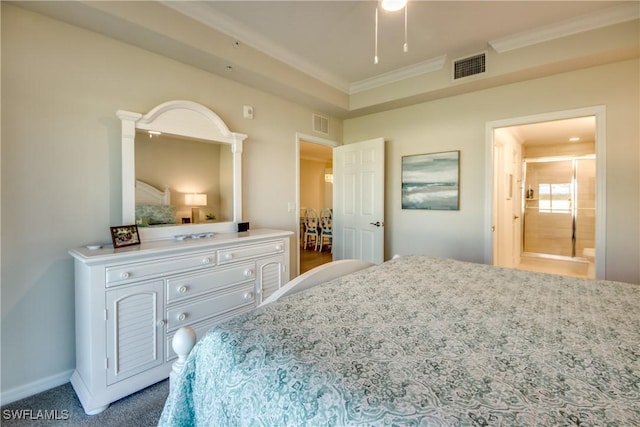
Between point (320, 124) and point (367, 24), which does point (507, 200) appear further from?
point (367, 24)

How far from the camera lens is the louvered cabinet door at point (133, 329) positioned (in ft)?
5.73

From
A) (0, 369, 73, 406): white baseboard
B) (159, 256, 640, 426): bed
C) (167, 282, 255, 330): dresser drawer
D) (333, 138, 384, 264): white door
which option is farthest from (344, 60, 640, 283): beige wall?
(0, 369, 73, 406): white baseboard

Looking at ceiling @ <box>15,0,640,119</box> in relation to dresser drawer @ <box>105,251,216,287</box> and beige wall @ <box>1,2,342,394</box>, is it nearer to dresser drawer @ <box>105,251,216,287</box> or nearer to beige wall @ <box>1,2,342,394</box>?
beige wall @ <box>1,2,342,394</box>

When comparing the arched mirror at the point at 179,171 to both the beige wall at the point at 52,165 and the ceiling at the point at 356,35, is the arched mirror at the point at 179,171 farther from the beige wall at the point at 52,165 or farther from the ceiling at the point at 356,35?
the ceiling at the point at 356,35

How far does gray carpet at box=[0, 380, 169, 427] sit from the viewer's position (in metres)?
1.64

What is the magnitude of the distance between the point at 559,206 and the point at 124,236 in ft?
25.0

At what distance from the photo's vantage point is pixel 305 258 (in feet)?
19.5

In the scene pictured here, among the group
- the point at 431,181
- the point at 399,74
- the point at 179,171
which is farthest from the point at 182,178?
the point at 431,181

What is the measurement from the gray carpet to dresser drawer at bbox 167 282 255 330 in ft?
1.42

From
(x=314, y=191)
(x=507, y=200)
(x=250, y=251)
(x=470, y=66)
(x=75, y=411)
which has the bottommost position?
(x=75, y=411)

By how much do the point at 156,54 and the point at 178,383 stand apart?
2.49 m

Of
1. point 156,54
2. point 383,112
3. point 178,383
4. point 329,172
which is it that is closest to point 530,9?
point 383,112

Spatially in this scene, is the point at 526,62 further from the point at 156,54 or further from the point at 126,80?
the point at 126,80

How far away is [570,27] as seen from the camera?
247 cm
